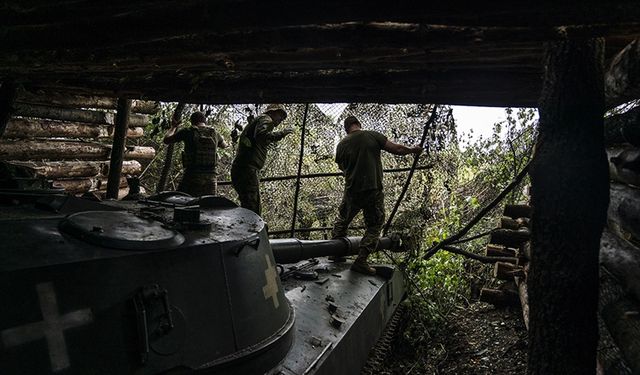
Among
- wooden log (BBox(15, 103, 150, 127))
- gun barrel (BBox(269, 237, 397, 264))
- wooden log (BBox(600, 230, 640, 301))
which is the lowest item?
gun barrel (BBox(269, 237, 397, 264))

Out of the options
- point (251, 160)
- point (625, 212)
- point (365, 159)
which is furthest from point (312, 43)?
point (251, 160)

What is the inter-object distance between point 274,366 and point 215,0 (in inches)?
87.1

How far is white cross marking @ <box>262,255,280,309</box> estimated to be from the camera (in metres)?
3.29

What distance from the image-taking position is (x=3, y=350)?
6.08ft

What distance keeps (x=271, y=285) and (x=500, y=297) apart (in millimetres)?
5139

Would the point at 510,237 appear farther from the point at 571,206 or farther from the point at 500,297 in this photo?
the point at 571,206

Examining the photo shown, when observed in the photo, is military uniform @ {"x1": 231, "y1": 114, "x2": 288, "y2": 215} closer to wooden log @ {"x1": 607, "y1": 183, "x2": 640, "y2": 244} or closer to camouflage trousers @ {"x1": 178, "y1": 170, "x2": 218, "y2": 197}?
camouflage trousers @ {"x1": 178, "y1": 170, "x2": 218, "y2": 197}

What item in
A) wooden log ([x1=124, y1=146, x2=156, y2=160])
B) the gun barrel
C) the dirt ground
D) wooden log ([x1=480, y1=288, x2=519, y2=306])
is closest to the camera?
the gun barrel

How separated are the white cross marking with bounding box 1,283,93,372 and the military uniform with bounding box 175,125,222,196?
18.3 ft

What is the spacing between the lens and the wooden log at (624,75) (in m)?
2.81

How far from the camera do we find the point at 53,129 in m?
7.71

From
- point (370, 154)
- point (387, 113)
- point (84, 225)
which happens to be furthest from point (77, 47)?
point (387, 113)

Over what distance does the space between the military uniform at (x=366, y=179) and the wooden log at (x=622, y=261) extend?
3133 mm

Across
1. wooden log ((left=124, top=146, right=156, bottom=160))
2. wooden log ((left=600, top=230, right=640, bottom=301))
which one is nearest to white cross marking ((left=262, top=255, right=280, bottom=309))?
wooden log ((left=600, top=230, right=640, bottom=301))
